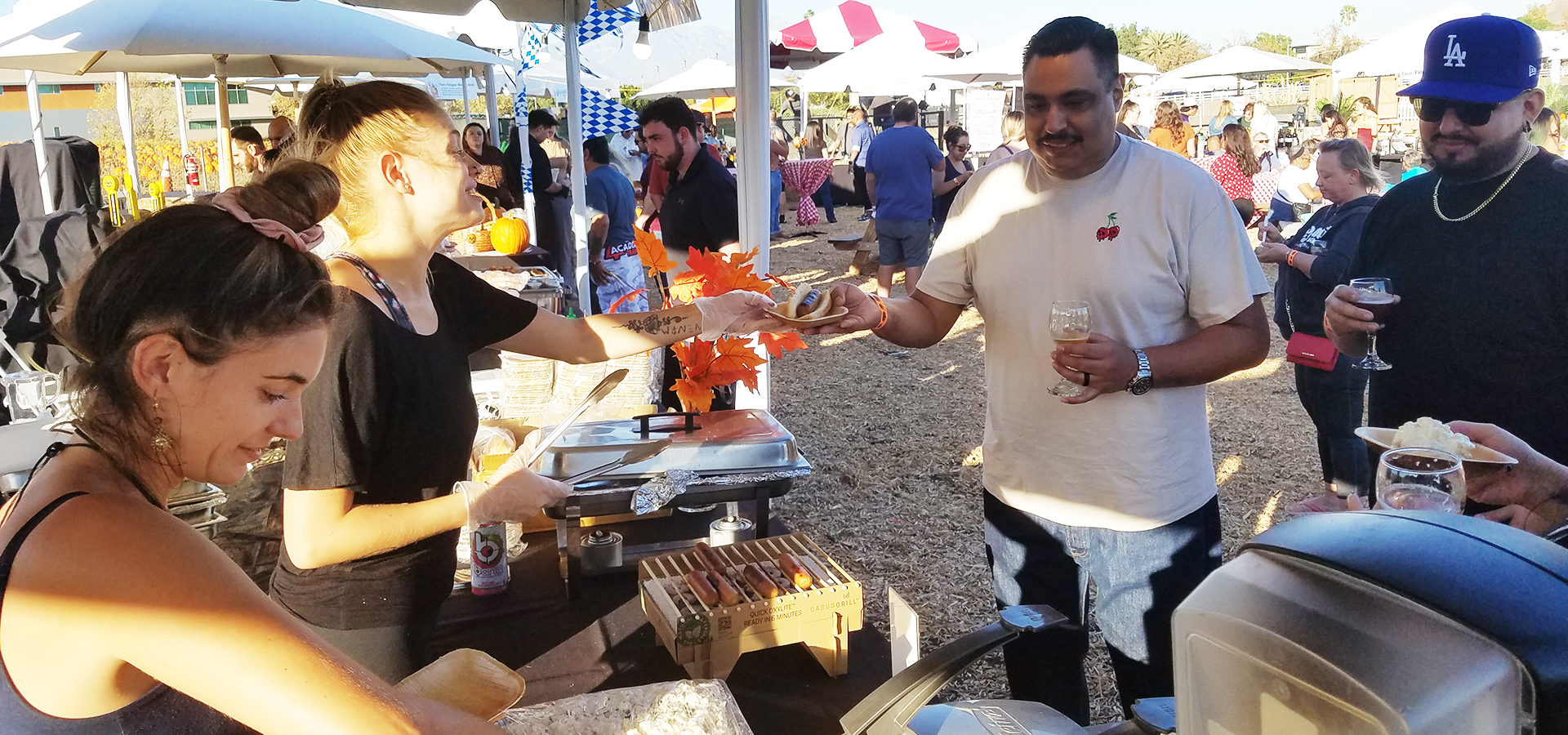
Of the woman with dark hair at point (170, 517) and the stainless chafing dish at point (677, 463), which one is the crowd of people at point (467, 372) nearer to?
the woman with dark hair at point (170, 517)

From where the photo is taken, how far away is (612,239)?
8.70 meters

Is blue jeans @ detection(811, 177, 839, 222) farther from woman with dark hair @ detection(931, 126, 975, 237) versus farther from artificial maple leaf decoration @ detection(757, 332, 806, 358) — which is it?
artificial maple leaf decoration @ detection(757, 332, 806, 358)

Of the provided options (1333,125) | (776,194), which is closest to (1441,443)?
(1333,125)

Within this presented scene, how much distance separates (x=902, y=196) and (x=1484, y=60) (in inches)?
294

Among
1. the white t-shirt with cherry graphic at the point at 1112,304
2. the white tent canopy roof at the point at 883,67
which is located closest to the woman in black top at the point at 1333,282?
the white t-shirt with cherry graphic at the point at 1112,304

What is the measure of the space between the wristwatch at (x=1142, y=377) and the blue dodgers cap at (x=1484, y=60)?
1141 mm

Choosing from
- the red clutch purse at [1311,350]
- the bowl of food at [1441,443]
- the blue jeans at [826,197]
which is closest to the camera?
the bowl of food at [1441,443]

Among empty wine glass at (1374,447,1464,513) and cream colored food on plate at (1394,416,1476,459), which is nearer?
empty wine glass at (1374,447,1464,513)

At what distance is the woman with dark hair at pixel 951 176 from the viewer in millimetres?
11227

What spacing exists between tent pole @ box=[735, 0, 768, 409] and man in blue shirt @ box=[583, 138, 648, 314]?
431 cm

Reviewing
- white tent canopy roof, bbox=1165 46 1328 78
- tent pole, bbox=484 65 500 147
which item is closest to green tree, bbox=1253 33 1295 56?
white tent canopy roof, bbox=1165 46 1328 78

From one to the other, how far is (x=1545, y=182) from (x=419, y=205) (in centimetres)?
281

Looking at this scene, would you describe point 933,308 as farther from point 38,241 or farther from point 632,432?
point 38,241

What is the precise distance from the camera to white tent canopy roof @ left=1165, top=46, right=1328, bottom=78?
70.8 feet
